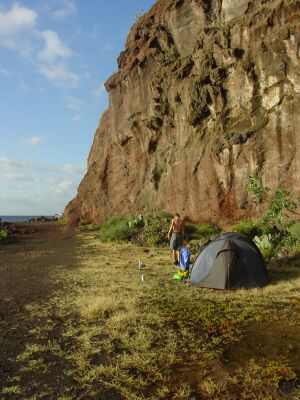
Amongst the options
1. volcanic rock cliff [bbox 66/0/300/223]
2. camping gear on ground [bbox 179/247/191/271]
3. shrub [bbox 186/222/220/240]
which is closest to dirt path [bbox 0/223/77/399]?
camping gear on ground [bbox 179/247/191/271]

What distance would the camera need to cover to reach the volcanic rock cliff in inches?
879

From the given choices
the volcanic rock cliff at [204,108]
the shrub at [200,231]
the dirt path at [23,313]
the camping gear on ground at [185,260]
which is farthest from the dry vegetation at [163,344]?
the volcanic rock cliff at [204,108]

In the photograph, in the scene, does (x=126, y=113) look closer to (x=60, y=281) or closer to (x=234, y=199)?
(x=234, y=199)

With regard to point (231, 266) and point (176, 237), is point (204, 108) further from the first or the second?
point (231, 266)

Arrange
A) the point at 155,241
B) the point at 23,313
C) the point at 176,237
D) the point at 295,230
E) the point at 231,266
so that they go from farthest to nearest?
1. the point at 155,241
2. the point at 176,237
3. the point at 295,230
4. the point at 231,266
5. the point at 23,313

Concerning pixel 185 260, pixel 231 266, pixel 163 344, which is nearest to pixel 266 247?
pixel 185 260

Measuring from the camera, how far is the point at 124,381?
5.62 metres

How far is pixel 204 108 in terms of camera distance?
90.6 feet

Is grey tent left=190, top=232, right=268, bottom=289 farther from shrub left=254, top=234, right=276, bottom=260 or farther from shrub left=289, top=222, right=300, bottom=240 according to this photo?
shrub left=289, top=222, right=300, bottom=240

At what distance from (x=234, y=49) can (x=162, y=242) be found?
12.8 metres

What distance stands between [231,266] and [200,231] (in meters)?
12.5

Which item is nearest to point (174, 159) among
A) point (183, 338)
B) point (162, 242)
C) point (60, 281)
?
point (162, 242)

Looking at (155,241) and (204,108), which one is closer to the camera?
(155,241)

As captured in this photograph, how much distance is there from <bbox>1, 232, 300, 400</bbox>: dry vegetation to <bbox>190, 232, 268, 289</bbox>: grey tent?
1.33 feet
